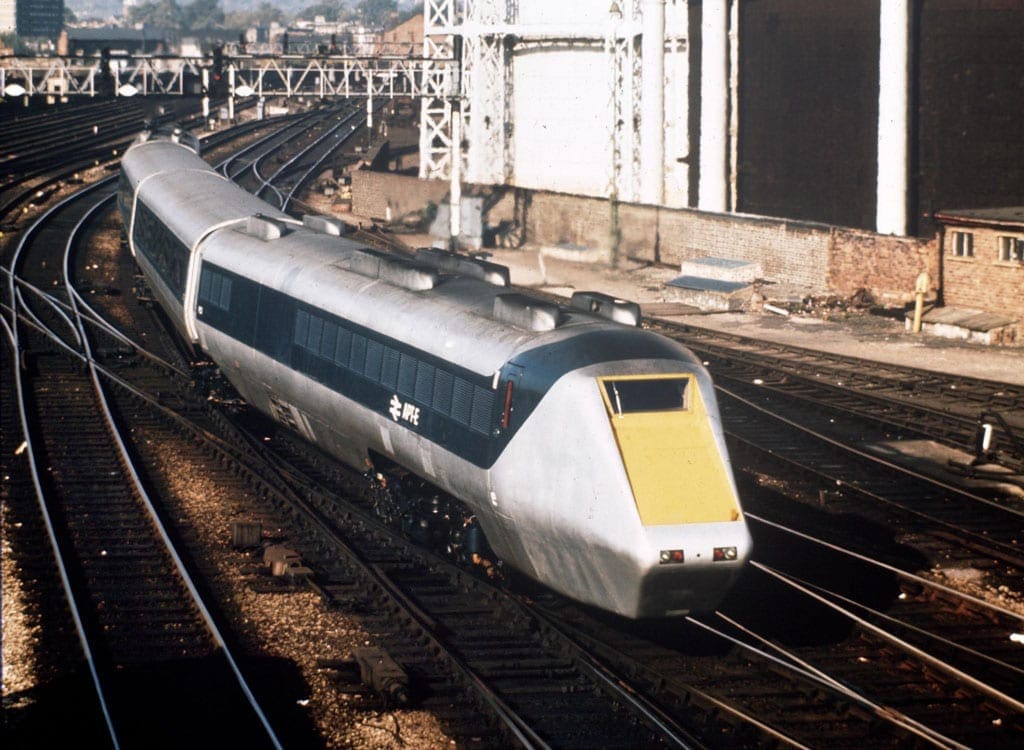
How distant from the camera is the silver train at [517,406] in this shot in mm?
11422

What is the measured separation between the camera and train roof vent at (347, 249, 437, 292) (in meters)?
15.6

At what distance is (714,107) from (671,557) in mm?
32302

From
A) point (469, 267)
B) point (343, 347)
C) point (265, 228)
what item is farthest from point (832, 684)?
point (265, 228)

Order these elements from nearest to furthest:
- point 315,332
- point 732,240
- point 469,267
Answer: point 469,267 < point 315,332 < point 732,240

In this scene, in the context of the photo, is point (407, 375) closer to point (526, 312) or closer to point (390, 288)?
point (390, 288)

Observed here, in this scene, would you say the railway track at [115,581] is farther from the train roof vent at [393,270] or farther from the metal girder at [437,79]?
the metal girder at [437,79]

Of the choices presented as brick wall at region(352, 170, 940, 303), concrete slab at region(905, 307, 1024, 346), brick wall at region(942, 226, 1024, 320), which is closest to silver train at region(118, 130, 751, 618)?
concrete slab at region(905, 307, 1024, 346)

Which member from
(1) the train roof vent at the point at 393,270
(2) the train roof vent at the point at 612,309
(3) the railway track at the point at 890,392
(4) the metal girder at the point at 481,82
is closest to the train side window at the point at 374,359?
(1) the train roof vent at the point at 393,270

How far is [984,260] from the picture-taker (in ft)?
96.3

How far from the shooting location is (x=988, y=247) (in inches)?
1152

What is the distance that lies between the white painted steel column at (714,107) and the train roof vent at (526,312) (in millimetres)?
29097

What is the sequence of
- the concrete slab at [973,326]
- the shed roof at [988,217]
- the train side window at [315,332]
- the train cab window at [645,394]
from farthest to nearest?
the shed roof at [988,217] → the concrete slab at [973,326] → the train side window at [315,332] → the train cab window at [645,394]

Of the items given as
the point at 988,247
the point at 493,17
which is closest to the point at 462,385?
the point at 988,247

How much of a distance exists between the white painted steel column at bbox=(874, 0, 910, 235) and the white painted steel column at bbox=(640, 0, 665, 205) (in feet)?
25.8
